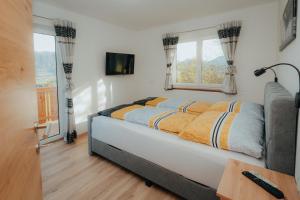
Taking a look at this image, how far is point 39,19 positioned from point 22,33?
2719 millimetres

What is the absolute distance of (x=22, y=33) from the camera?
2.32 feet

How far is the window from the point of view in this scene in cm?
376

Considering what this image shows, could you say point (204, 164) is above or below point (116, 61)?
below

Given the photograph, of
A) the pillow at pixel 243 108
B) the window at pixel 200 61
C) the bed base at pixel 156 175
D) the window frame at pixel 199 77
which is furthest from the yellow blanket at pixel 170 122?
the window at pixel 200 61

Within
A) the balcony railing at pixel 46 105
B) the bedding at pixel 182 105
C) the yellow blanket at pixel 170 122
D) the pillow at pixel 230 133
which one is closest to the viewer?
the pillow at pixel 230 133

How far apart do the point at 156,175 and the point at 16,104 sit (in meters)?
1.62

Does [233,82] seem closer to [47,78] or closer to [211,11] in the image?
[211,11]

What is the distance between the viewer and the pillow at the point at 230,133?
4.83 ft

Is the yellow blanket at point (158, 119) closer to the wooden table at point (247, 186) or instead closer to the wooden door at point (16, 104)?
the wooden table at point (247, 186)

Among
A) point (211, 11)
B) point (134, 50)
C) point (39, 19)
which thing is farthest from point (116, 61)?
point (211, 11)

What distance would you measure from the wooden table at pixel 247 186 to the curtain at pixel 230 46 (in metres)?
2.58

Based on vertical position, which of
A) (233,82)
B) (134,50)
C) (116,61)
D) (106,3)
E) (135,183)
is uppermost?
(106,3)

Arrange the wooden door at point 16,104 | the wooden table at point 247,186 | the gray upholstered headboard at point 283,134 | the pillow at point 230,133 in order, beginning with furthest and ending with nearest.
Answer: the pillow at point 230,133 → the gray upholstered headboard at point 283,134 → the wooden table at point 247,186 → the wooden door at point 16,104

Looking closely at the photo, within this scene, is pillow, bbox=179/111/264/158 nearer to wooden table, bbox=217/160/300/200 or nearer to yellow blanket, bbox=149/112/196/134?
yellow blanket, bbox=149/112/196/134
